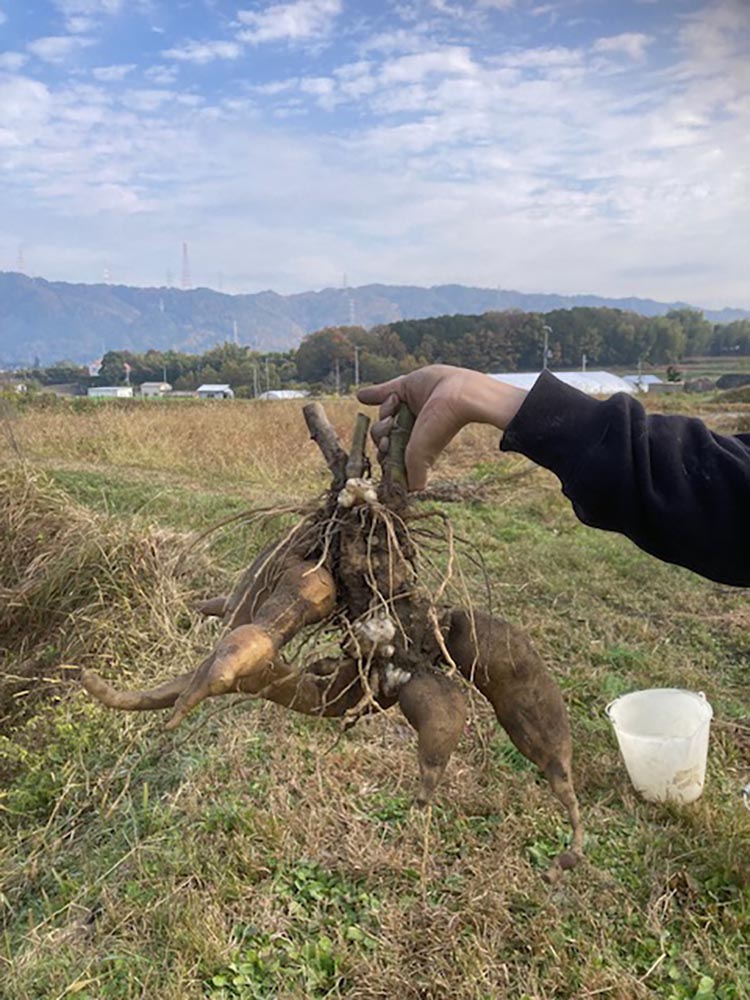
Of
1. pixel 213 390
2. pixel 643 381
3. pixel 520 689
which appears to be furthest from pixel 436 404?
pixel 213 390

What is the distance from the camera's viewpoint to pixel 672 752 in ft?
7.78

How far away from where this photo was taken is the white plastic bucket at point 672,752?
2.38m

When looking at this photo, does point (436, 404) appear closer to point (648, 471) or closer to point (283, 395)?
point (648, 471)

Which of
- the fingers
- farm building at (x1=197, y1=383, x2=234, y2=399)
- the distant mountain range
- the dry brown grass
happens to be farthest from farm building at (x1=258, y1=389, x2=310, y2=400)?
the distant mountain range

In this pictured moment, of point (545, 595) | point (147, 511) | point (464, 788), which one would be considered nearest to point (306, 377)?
point (147, 511)

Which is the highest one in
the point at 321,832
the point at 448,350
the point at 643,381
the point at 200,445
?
the point at 448,350

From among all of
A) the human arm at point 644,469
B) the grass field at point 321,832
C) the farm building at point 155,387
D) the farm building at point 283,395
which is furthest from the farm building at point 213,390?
the human arm at point 644,469

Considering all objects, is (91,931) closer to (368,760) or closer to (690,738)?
(368,760)

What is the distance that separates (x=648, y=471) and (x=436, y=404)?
0.39 m

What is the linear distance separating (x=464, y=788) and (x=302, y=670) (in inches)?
46.7

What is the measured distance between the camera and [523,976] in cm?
172

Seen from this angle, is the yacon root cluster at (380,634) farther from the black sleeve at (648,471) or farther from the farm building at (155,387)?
the farm building at (155,387)

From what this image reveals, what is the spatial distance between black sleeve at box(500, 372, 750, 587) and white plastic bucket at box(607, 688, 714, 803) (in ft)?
4.59

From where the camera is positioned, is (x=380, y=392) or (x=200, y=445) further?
(x=200, y=445)
